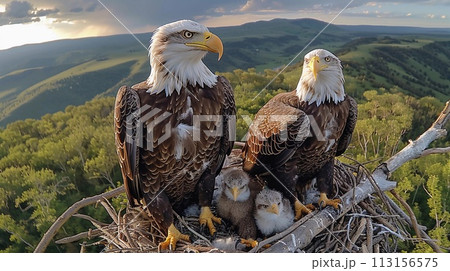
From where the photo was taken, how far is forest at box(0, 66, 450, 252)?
5348 mm

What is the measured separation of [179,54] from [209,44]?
0.16 metres

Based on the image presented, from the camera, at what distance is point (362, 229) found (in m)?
2.12

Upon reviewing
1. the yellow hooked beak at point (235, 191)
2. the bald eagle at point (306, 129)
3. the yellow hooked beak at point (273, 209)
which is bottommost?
the yellow hooked beak at point (273, 209)

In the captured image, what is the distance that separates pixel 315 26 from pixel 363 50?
387 centimetres

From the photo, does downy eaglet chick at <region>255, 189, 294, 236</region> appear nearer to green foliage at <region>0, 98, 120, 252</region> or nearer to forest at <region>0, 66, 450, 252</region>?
forest at <region>0, 66, 450, 252</region>

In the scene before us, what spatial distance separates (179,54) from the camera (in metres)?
1.84

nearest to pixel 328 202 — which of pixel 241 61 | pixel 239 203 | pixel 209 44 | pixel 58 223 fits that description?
pixel 239 203

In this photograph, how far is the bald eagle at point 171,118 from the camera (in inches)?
72.5

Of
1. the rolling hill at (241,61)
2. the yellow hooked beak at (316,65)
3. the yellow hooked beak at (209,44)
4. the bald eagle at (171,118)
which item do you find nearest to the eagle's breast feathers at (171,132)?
the bald eagle at (171,118)

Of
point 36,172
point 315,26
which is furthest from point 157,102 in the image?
point 36,172

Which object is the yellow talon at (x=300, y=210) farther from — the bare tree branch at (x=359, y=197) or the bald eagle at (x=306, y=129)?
the bare tree branch at (x=359, y=197)

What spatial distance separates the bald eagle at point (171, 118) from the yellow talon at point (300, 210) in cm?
66

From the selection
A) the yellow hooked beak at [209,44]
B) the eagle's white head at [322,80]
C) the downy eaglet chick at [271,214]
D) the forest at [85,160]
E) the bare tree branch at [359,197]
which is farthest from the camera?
the forest at [85,160]

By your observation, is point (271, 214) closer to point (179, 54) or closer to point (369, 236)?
point (369, 236)
